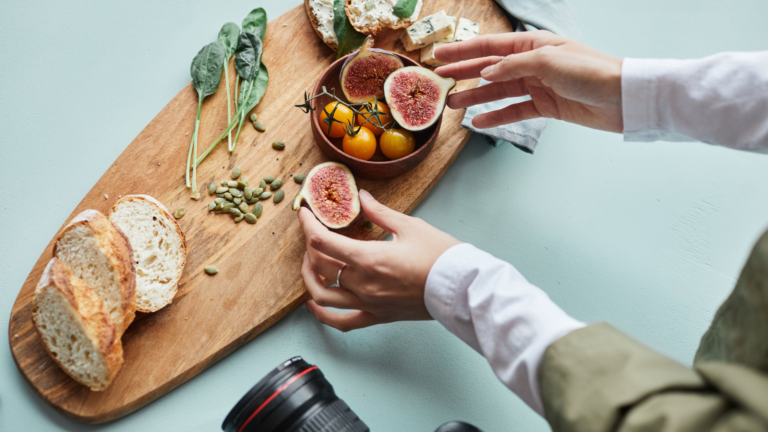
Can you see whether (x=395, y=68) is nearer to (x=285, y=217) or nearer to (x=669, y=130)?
(x=285, y=217)

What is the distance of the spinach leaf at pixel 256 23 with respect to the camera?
2105 millimetres

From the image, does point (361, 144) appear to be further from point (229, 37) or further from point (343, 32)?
point (229, 37)

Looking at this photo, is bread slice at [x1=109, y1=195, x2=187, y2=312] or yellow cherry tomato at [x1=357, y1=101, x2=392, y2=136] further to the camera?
yellow cherry tomato at [x1=357, y1=101, x2=392, y2=136]

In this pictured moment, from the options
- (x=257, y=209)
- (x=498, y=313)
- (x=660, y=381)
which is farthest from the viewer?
(x=257, y=209)

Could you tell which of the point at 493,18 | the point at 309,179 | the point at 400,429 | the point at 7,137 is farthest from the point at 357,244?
the point at 7,137

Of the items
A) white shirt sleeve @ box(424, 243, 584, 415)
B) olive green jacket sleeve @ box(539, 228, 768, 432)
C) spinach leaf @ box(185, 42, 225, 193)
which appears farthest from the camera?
spinach leaf @ box(185, 42, 225, 193)

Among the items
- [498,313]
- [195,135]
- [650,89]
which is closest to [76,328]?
[195,135]

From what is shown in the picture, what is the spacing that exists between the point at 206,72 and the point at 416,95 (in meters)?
0.94

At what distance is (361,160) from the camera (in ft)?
6.00

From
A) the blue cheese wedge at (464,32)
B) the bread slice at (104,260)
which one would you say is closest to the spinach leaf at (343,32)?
the blue cheese wedge at (464,32)

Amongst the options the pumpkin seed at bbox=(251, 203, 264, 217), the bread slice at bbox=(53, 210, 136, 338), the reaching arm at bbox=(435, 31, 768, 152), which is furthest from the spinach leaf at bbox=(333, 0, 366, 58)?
the bread slice at bbox=(53, 210, 136, 338)

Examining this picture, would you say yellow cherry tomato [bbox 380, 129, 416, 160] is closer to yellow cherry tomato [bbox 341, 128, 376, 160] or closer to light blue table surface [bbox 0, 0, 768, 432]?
yellow cherry tomato [bbox 341, 128, 376, 160]

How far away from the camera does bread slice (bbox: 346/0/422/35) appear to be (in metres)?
2.08

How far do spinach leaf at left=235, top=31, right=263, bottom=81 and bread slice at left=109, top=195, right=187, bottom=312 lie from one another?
69 cm
